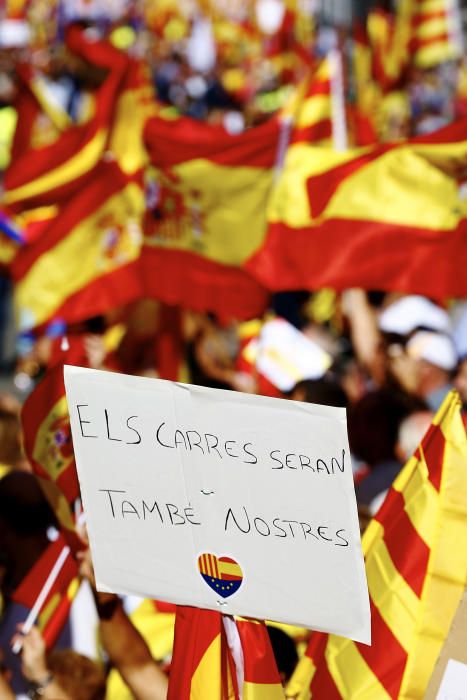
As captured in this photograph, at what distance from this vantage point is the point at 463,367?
15.6 ft

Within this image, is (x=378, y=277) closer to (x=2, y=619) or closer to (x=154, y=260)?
(x=154, y=260)

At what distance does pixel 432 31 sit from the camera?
1186 centimetres

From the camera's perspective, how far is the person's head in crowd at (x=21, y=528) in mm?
3762

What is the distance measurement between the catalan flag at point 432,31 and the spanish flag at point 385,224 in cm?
672

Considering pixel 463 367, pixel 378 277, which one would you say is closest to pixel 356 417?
pixel 463 367

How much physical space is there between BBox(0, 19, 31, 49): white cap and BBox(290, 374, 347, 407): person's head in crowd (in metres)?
11.7

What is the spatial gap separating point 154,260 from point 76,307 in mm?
500

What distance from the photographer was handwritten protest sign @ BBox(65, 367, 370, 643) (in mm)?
2324

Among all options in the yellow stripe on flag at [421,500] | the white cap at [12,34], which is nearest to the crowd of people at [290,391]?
the yellow stripe on flag at [421,500]

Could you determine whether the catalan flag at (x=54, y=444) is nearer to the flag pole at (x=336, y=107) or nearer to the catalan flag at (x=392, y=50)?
the flag pole at (x=336, y=107)

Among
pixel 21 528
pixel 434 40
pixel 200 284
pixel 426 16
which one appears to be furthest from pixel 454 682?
pixel 426 16

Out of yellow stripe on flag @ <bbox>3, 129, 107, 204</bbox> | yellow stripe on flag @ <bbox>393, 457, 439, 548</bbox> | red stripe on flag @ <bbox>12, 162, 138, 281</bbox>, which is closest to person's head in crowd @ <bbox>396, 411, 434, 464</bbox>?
yellow stripe on flag @ <bbox>393, 457, 439, 548</bbox>

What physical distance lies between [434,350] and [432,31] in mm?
7285

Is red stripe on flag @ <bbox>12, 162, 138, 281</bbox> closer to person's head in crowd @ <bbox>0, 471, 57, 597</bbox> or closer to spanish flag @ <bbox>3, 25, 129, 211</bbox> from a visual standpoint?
spanish flag @ <bbox>3, 25, 129, 211</bbox>
